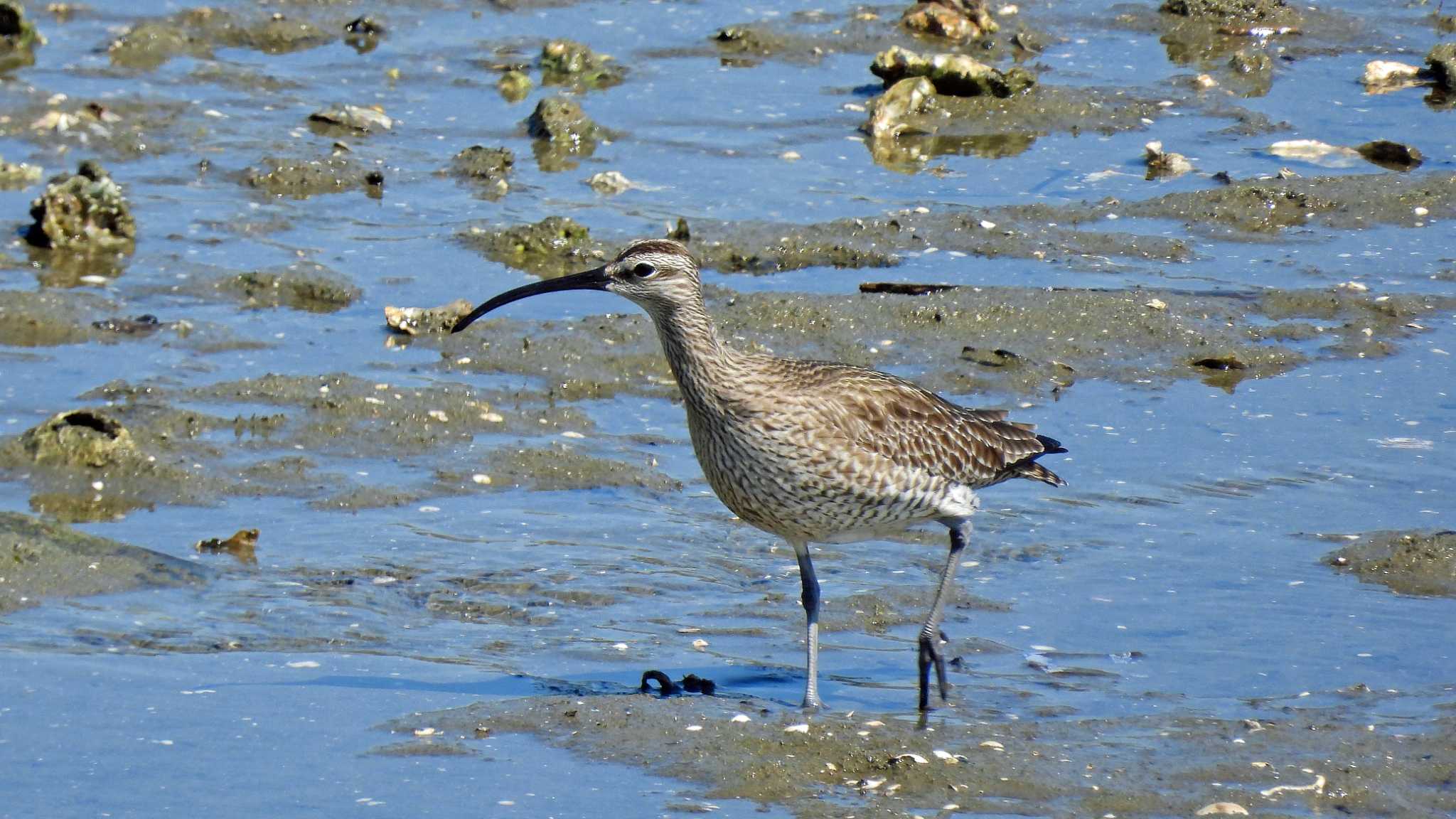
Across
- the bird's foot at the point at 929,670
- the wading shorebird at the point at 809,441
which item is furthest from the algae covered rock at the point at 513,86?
the bird's foot at the point at 929,670

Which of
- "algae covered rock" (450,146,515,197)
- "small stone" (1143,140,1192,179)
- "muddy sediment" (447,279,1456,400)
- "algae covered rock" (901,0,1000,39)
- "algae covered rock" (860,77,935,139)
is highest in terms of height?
"algae covered rock" (901,0,1000,39)

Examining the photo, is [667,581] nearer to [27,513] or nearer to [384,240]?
[27,513]

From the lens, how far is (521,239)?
1274 centimetres

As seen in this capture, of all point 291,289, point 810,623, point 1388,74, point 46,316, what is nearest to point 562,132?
point 291,289

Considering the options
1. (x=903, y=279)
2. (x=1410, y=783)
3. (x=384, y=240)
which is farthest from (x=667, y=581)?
(x=384, y=240)

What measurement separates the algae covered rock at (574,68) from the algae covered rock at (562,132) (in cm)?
157

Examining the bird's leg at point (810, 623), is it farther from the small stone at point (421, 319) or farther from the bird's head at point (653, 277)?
the small stone at point (421, 319)

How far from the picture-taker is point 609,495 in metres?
9.66

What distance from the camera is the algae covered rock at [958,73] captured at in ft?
51.9

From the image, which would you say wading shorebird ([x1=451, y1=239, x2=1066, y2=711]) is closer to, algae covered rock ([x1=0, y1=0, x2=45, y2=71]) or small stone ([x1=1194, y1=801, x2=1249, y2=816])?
small stone ([x1=1194, y1=801, x2=1249, y2=816])

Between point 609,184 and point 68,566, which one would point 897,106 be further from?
point 68,566

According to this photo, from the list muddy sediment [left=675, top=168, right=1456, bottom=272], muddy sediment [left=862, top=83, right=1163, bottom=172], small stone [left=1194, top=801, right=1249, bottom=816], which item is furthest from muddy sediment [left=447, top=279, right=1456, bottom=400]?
small stone [left=1194, top=801, right=1249, bottom=816]

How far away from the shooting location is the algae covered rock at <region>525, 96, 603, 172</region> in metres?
14.9

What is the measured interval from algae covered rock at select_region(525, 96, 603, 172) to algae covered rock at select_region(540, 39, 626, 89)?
157 centimetres
